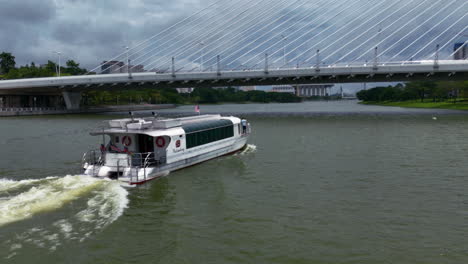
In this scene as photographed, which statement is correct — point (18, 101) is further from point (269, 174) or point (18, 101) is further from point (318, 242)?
point (318, 242)

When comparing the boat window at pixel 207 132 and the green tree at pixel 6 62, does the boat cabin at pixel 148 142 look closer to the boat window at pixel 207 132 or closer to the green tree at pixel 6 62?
the boat window at pixel 207 132

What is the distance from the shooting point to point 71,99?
74750 mm

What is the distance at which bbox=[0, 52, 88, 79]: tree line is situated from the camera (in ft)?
306

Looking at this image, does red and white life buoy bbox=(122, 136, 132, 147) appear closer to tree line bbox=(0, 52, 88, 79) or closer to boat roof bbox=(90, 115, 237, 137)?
boat roof bbox=(90, 115, 237, 137)

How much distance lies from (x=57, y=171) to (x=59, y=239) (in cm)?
925

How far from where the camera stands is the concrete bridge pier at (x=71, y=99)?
2918 inches

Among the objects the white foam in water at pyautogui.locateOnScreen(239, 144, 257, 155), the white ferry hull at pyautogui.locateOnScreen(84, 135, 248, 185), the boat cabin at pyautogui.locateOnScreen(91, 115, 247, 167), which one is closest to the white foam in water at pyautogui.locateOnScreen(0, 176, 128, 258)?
the white ferry hull at pyautogui.locateOnScreen(84, 135, 248, 185)

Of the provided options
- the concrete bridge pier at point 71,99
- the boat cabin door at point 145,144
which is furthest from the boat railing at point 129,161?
the concrete bridge pier at point 71,99

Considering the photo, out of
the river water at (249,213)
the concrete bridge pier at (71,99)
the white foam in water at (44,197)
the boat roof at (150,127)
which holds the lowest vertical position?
the river water at (249,213)

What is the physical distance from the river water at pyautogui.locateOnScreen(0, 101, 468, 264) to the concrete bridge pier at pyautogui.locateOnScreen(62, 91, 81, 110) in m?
57.0

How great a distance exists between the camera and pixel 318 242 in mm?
9805

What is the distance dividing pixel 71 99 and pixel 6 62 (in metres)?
70.6

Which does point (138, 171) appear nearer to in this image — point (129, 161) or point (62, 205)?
point (129, 161)

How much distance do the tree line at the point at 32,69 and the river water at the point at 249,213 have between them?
74.1m
